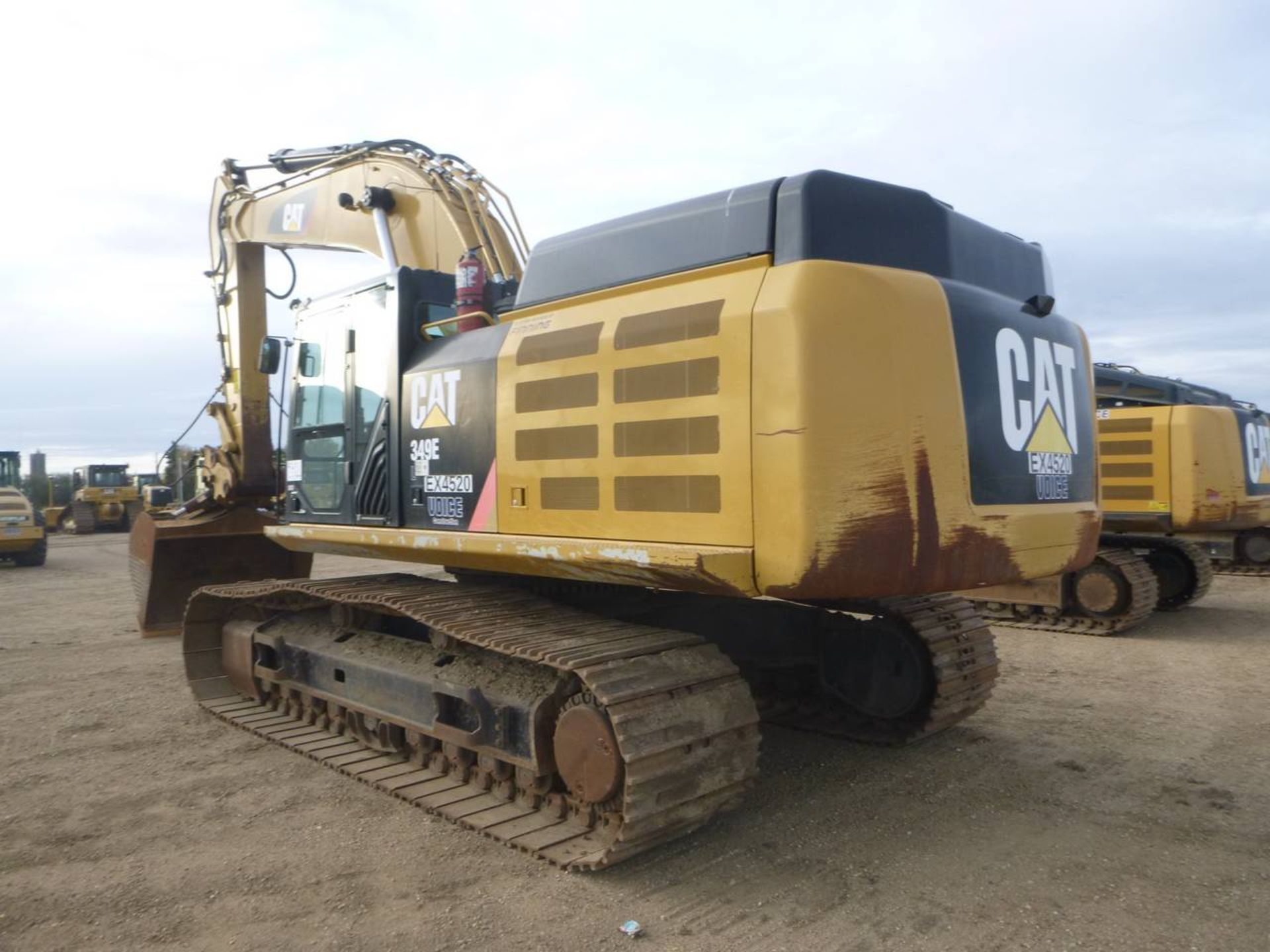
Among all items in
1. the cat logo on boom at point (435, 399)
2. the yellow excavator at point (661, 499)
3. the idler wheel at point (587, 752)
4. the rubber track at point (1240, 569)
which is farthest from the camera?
the rubber track at point (1240, 569)

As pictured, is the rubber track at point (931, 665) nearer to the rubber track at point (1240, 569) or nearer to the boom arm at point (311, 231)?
the boom arm at point (311, 231)

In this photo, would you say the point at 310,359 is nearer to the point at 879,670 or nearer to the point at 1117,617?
the point at 879,670

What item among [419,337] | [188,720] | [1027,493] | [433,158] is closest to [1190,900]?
[1027,493]

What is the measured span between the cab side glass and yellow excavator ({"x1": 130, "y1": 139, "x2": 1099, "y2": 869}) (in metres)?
0.03

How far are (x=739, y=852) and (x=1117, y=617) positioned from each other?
278 inches

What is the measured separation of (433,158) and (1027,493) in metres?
4.73

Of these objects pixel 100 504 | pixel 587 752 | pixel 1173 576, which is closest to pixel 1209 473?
pixel 1173 576

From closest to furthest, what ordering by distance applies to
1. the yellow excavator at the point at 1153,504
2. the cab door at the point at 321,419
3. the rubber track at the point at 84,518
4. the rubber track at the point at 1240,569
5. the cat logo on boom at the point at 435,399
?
1. the cat logo on boom at the point at 435,399
2. the cab door at the point at 321,419
3. the yellow excavator at the point at 1153,504
4. the rubber track at the point at 1240,569
5. the rubber track at the point at 84,518

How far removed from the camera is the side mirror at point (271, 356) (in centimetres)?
599

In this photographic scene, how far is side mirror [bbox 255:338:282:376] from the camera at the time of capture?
599 centimetres

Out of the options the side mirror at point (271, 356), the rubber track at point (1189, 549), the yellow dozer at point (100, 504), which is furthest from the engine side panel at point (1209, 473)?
the yellow dozer at point (100, 504)

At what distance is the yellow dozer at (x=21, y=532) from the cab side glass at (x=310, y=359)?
1554 cm

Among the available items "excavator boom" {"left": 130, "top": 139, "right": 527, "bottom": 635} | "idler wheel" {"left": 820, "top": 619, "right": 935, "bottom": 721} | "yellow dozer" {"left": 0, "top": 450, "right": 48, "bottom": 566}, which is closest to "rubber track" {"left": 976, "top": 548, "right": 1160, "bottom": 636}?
"idler wheel" {"left": 820, "top": 619, "right": 935, "bottom": 721}

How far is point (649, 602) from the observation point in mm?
5055
